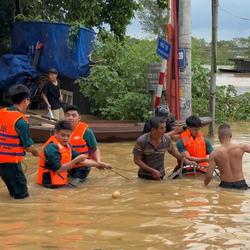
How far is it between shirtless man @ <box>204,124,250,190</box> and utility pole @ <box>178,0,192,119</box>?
6.58 m

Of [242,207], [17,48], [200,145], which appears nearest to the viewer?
[242,207]

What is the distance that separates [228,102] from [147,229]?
1371 centimetres

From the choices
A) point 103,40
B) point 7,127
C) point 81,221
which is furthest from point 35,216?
point 103,40

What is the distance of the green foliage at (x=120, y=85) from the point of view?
1503 centimetres

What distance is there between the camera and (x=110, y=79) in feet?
50.9

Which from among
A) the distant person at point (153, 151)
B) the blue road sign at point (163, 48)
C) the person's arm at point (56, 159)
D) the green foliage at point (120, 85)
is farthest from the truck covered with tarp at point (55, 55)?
the person's arm at point (56, 159)

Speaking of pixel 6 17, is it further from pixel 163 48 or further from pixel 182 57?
pixel 163 48

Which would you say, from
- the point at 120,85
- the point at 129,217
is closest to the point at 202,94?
the point at 120,85

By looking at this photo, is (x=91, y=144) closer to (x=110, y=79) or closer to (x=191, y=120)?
(x=191, y=120)

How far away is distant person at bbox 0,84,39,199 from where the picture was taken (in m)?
6.35

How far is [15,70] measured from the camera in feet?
54.3

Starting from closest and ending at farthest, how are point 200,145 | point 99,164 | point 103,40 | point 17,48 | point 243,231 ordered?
point 243,231
point 99,164
point 200,145
point 17,48
point 103,40

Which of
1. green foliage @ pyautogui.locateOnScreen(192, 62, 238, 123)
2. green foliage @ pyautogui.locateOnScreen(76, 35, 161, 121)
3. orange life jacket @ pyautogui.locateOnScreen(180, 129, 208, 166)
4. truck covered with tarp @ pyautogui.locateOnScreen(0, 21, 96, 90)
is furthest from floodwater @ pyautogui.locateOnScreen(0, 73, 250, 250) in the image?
truck covered with tarp @ pyautogui.locateOnScreen(0, 21, 96, 90)

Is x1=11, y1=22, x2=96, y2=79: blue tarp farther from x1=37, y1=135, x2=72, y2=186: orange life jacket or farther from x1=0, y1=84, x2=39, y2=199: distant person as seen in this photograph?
x1=0, y1=84, x2=39, y2=199: distant person
